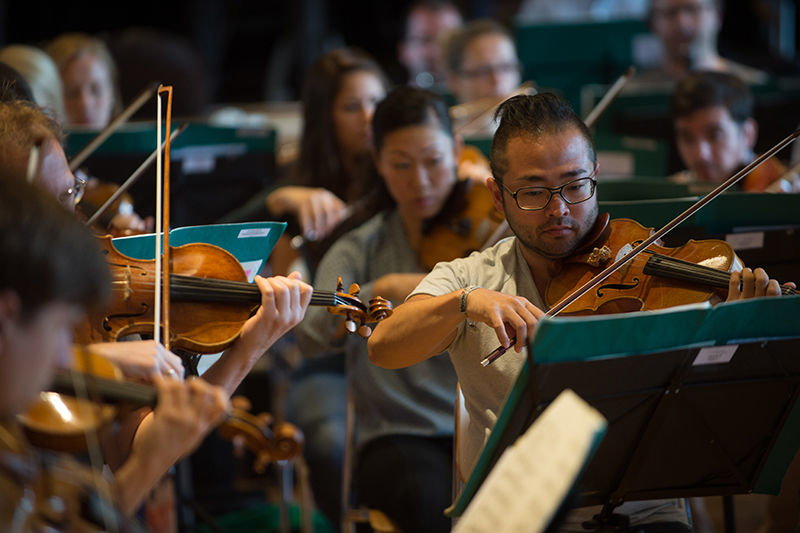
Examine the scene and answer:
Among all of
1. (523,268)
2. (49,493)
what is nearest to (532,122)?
(523,268)

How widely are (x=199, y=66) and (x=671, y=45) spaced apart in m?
2.39

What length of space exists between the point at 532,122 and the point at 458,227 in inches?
26.4

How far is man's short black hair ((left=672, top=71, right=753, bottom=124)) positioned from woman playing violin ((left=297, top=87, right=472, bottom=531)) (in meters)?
0.83

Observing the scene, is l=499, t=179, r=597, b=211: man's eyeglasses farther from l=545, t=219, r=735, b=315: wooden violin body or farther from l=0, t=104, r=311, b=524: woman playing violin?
l=0, t=104, r=311, b=524: woman playing violin

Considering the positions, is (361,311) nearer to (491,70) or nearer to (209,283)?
(209,283)

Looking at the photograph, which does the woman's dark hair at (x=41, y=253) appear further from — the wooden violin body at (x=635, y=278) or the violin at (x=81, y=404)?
the wooden violin body at (x=635, y=278)

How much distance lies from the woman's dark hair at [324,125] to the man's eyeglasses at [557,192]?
126cm

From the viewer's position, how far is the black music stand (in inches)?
56.8

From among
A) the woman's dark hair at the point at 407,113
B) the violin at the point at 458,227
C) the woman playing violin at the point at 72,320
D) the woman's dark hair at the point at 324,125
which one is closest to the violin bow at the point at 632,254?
the woman playing violin at the point at 72,320

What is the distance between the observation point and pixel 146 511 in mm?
2867

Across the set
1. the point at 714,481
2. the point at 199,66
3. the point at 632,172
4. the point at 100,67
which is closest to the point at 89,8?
the point at 199,66

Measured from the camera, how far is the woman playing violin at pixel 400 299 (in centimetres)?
232

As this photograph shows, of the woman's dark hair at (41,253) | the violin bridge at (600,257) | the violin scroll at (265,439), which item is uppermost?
the woman's dark hair at (41,253)

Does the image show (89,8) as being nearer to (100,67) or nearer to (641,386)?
(100,67)
